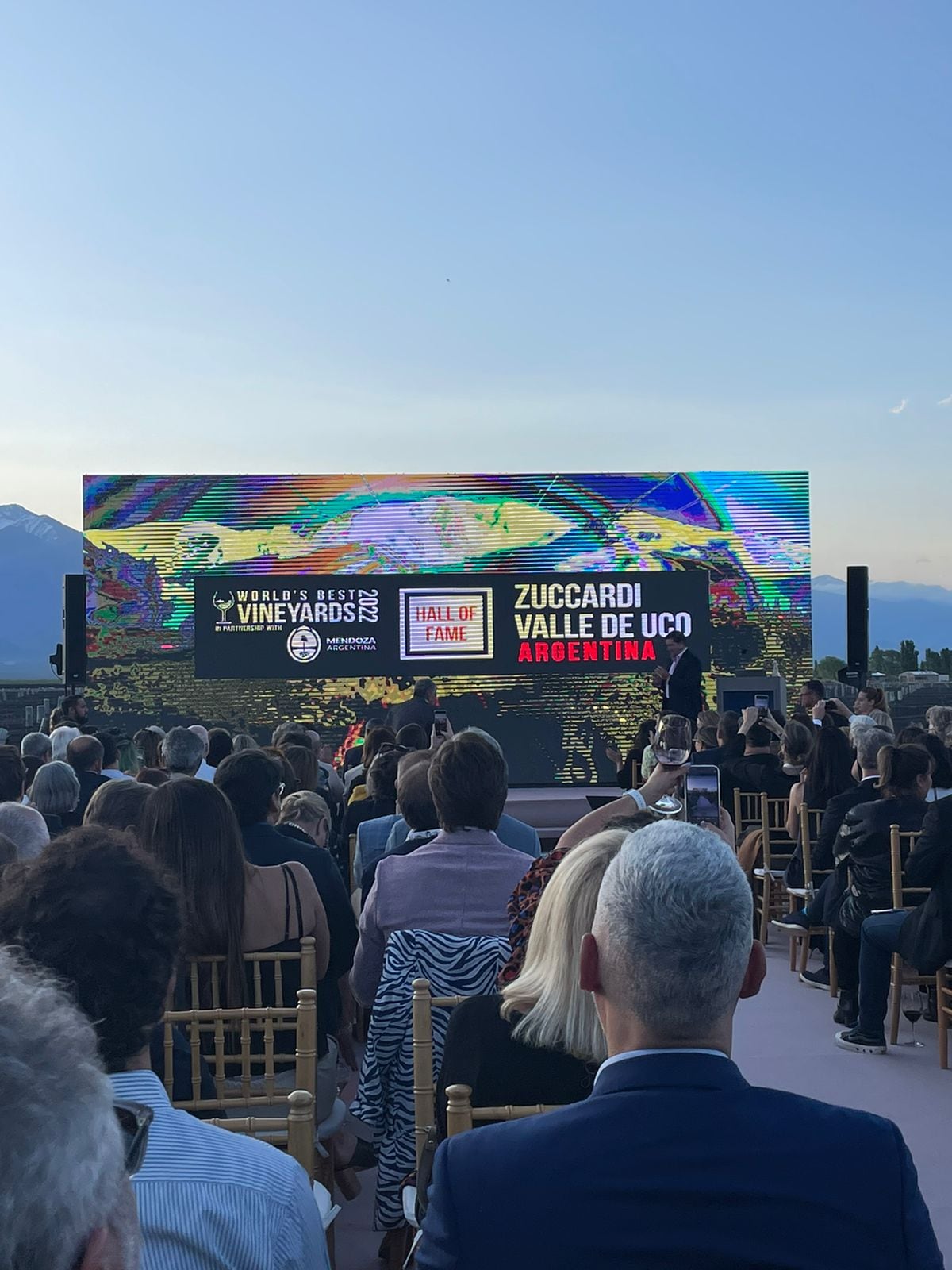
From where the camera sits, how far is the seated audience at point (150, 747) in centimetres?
677

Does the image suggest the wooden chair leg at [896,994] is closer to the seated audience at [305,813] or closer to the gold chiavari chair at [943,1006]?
the gold chiavari chair at [943,1006]

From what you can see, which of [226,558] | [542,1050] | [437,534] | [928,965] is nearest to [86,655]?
[226,558]

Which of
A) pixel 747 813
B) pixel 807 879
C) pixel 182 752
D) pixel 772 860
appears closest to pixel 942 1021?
pixel 807 879

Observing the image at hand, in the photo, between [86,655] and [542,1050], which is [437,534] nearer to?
[86,655]

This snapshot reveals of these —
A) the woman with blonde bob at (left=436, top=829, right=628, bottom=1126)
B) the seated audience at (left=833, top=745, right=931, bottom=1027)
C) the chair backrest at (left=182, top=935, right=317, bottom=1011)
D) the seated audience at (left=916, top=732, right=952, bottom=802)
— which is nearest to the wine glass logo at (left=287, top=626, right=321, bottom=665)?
the seated audience at (left=916, top=732, right=952, bottom=802)

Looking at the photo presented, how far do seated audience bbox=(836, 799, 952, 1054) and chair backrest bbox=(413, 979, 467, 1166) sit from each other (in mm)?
2607

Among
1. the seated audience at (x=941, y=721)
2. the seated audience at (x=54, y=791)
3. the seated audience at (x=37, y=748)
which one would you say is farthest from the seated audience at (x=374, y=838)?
the seated audience at (x=941, y=721)

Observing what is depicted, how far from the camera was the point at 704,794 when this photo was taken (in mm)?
2979

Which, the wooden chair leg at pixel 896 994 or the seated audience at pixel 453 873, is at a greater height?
the seated audience at pixel 453 873

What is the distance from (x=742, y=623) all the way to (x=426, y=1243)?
1286 cm

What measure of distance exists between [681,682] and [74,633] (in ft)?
19.8

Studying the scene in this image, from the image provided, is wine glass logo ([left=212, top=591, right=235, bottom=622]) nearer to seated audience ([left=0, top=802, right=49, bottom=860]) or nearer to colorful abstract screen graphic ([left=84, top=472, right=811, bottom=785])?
colorful abstract screen graphic ([left=84, top=472, right=811, bottom=785])

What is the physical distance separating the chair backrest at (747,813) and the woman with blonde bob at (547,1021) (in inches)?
195

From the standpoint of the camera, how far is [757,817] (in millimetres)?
7016
